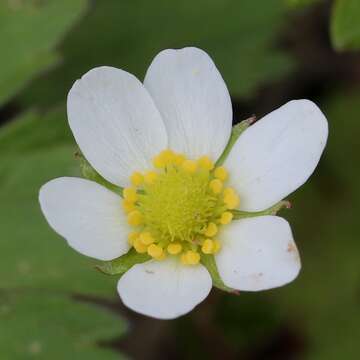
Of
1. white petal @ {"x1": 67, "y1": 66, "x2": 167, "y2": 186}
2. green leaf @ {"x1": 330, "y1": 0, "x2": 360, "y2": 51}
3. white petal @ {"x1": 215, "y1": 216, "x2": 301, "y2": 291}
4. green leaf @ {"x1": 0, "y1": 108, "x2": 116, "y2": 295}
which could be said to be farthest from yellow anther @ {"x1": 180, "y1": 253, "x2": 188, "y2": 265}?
green leaf @ {"x1": 330, "y1": 0, "x2": 360, "y2": 51}

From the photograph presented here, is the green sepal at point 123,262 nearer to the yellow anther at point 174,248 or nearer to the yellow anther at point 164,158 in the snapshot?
the yellow anther at point 174,248

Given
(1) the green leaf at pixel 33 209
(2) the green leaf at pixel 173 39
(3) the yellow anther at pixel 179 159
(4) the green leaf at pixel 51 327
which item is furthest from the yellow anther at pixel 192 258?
(2) the green leaf at pixel 173 39

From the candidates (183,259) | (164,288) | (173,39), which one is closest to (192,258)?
(183,259)

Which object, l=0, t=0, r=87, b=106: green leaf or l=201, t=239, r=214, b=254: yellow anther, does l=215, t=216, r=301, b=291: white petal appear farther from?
l=0, t=0, r=87, b=106: green leaf

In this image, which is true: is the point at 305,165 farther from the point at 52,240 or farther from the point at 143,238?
the point at 52,240

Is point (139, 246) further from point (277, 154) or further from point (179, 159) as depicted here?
point (277, 154)
